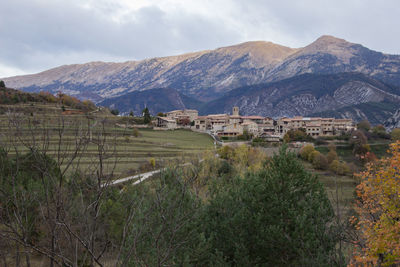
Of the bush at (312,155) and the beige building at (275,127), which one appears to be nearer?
the bush at (312,155)

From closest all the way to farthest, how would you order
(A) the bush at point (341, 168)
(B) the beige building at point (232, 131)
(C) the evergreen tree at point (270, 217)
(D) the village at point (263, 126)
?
(C) the evergreen tree at point (270, 217)
(A) the bush at point (341, 168)
(B) the beige building at point (232, 131)
(D) the village at point (263, 126)

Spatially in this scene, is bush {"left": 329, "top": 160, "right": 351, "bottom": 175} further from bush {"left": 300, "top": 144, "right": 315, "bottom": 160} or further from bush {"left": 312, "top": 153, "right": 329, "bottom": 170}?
bush {"left": 300, "top": 144, "right": 315, "bottom": 160}

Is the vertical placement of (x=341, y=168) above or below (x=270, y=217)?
below

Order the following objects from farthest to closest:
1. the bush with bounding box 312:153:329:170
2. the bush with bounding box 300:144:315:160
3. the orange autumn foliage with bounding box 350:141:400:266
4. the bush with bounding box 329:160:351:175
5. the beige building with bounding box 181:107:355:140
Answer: the beige building with bounding box 181:107:355:140
the bush with bounding box 300:144:315:160
the bush with bounding box 312:153:329:170
the bush with bounding box 329:160:351:175
the orange autumn foliage with bounding box 350:141:400:266

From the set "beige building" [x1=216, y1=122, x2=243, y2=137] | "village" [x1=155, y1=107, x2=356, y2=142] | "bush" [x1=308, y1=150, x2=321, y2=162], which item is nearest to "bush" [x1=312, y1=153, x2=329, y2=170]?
"bush" [x1=308, y1=150, x2=321, y2=162]

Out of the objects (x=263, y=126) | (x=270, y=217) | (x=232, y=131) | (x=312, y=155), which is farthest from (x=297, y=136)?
(x=270, y=217)

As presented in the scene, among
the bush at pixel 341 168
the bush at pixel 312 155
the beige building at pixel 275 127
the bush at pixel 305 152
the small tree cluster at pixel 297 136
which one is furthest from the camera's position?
the beige building at pixel 275 127

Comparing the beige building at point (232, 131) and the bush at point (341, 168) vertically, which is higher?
the beige building at point (232, 131)

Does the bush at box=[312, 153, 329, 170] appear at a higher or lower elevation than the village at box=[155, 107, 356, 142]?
lower

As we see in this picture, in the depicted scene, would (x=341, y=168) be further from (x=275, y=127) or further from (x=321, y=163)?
(x=275, y=127)

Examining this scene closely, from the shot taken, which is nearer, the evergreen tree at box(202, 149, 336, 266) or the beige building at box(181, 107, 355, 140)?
the evergreen tree at box(202, 149, 336, 266)

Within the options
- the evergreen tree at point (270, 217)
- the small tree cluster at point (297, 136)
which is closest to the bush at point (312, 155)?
the small tree cluster at point (297, 136)

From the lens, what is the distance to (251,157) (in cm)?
4291

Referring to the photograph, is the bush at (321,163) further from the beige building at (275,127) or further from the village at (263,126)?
the beige building at (275,127)
